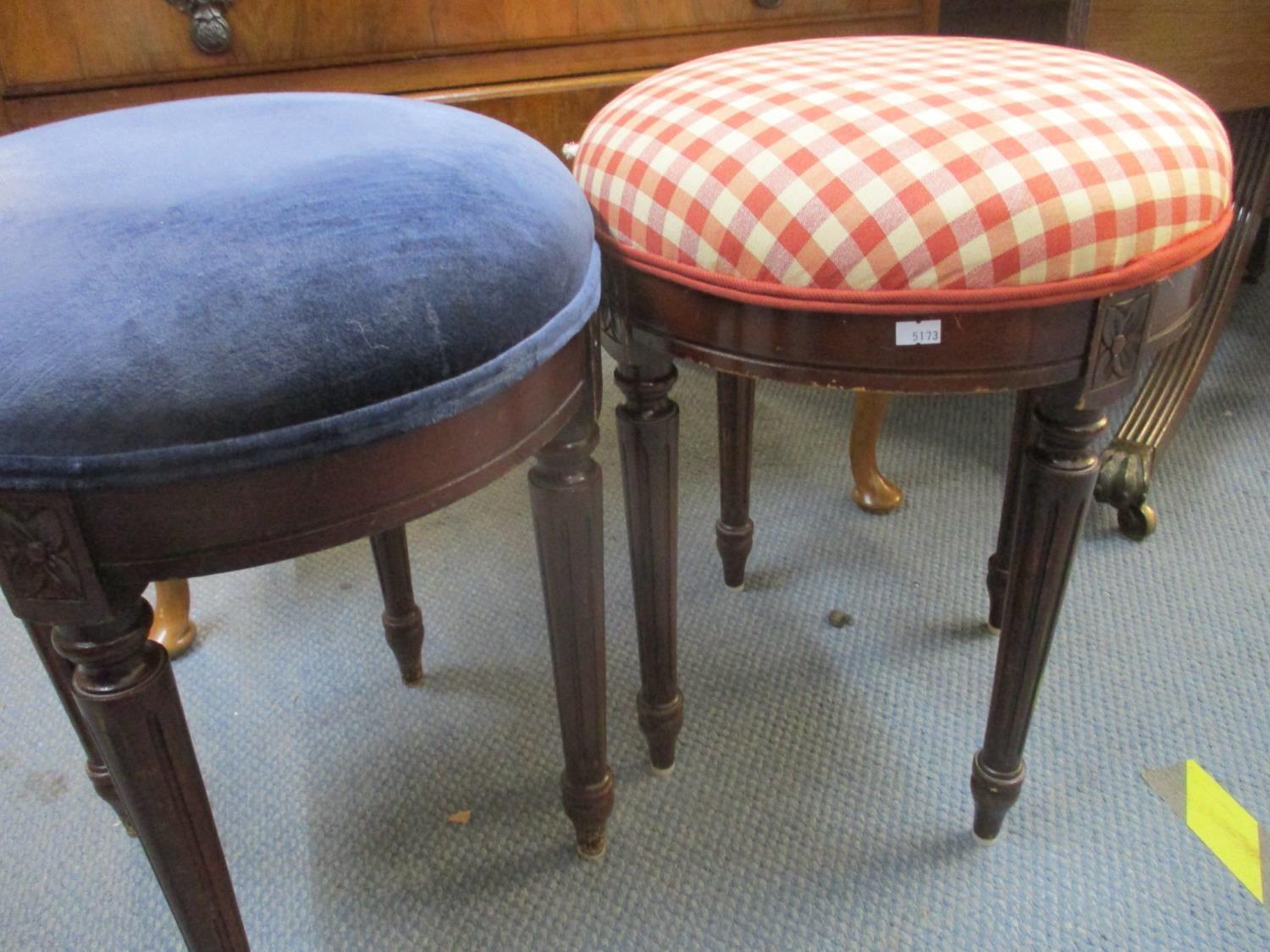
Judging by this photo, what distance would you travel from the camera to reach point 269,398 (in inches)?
12.1

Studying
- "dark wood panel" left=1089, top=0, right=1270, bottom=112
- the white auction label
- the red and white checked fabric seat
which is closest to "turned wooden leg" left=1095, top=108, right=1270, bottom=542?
"dark wood panel" left=1089, top=0, right=1270, bottom=112

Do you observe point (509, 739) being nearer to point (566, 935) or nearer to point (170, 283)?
point (566, 935)

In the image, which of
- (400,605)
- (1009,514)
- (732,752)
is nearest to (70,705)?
(400,605)

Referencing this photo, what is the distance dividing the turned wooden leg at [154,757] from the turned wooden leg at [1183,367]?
35.1 inches

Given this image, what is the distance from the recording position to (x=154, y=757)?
0.40 m

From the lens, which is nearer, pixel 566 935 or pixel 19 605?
pixel 19 605

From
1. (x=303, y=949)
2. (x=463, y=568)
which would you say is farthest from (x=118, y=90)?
(x=303, y=949)

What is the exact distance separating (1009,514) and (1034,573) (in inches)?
9.9

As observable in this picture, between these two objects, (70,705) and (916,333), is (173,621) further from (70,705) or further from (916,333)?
(916,333)

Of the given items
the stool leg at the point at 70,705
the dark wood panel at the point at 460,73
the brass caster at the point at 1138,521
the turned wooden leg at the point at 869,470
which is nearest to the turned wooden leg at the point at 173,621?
the stool leg at the point at 70,705

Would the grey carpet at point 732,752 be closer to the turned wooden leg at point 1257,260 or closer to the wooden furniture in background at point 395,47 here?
the wooden furniture in background at point 395,47

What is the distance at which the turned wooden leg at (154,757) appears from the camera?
36cm

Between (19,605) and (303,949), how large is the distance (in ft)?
1.31

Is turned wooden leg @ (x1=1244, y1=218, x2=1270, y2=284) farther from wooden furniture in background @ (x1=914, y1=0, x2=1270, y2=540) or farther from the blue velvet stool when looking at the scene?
the blue velvet stool
